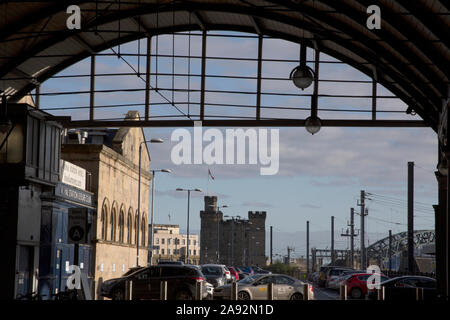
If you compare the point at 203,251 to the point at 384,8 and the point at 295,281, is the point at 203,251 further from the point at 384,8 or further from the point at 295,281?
the point at 384,8

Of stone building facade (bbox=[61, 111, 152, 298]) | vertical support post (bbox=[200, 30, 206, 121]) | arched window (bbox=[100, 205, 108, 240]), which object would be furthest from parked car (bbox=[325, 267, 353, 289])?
vertical support post (bbox=[200, 30, 206, 121])

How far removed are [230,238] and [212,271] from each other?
117 m

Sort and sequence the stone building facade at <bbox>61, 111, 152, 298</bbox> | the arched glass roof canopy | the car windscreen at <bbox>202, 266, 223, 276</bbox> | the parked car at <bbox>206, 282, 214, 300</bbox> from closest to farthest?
the arched glass roof canopy → the parked car at <bbox>206, 282, 214, 300</bbox> → the car windscreen at <bbox>202, 266, 223, 276</bbox> → the stone building facade at <bbox>61, 111, 152, 298</bbox>

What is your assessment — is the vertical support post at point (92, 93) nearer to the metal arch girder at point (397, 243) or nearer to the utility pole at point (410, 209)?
the utility pole at point (410, 209)

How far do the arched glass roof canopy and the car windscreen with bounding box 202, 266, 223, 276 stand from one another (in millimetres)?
14960

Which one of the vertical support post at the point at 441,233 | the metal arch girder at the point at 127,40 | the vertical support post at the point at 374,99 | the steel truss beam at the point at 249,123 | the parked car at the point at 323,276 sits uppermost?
the metal arch girder at the point at 127,40

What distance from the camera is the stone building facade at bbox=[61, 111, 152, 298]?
2013 inches

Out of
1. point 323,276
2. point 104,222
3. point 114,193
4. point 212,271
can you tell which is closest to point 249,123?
point 212,271

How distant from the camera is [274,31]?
4031 centimetres

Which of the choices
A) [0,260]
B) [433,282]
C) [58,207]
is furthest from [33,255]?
[433,282]

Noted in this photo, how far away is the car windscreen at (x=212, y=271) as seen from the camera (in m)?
49.0

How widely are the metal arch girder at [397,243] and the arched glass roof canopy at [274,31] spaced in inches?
4934

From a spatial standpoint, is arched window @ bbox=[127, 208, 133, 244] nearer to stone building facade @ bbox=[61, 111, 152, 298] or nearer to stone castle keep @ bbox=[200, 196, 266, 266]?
stone building facade @ bbox=[61, 111, 152, 298]

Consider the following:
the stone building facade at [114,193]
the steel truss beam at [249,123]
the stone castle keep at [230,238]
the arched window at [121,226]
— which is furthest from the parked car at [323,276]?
the stone castle keep at [230,238]
